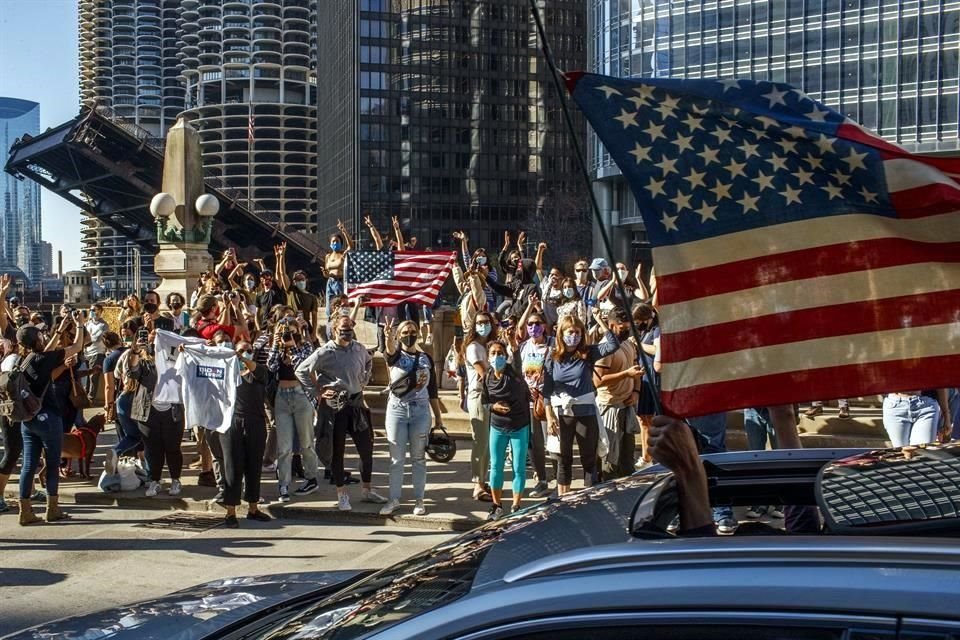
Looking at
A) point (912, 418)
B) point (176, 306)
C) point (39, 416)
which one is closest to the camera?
point (912, 418)

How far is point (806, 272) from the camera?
3029mm

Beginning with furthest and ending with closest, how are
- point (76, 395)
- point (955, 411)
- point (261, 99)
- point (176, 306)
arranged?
point (261, 99) < point (176, 306) < point (76, 395) < point (955, 411)

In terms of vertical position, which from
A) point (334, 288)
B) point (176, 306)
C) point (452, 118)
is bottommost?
point (176, 306)

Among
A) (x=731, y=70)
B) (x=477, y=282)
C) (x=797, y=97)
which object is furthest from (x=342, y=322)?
(x=731, y=70)

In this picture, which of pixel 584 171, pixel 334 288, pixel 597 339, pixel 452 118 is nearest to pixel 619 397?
pixel 597 339

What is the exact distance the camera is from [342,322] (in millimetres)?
10898

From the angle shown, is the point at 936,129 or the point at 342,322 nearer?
the point at 342,322

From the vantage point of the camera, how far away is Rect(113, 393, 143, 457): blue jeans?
11852mm

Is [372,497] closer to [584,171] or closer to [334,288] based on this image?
[334,288]

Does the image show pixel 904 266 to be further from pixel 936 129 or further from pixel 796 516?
pixel 936 129

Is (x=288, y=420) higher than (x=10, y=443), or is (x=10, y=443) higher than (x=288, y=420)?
(x=288, y=420)

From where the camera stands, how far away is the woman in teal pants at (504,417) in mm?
10180

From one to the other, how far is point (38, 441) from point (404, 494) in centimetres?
376

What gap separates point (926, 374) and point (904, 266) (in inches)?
11.7
